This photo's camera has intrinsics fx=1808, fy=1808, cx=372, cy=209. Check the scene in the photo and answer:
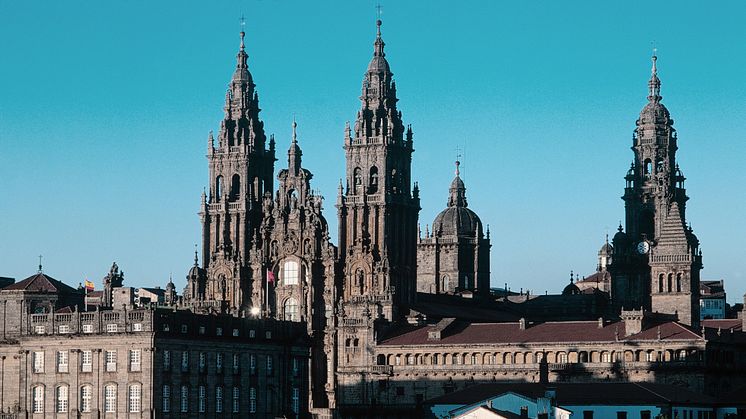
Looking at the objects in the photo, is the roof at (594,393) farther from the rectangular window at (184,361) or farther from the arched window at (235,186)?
the arched window at (235,186)

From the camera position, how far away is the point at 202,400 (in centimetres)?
15588

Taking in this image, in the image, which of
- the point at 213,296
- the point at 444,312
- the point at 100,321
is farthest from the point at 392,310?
the point at 100,321

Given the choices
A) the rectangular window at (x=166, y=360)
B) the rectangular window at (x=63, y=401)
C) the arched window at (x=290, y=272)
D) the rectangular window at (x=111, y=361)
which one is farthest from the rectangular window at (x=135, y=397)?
the arched window at (x=290, y=272)

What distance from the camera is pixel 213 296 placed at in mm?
191375

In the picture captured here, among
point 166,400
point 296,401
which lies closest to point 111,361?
point 166,400

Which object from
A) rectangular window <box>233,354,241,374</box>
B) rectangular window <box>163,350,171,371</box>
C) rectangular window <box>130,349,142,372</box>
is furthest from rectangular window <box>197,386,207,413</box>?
rectangular window <box>130,349,142,372</box>

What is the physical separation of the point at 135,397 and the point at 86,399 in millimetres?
4702

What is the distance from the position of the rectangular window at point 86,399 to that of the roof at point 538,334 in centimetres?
3085

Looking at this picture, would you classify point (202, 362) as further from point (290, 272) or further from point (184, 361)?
point (290, 272)

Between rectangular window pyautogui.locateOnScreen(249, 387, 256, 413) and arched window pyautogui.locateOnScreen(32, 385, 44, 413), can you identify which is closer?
arched window pyautogui.locateOnScreen(32, 385, 44, 413)

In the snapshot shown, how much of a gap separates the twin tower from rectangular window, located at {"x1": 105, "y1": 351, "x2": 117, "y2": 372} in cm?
3167

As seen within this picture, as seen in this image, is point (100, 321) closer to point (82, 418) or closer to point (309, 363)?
point (82, 418)

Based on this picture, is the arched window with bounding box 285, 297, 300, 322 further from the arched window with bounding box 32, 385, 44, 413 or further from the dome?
the arched window with bounding box 32, 385, 44, 413

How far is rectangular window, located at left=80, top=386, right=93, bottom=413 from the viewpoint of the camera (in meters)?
152
